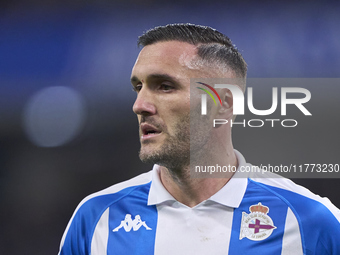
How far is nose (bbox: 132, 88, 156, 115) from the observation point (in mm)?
1471

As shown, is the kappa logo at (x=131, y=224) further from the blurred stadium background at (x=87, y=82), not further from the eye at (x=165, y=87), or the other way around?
the blurred stadium background at (x=87, y=82)

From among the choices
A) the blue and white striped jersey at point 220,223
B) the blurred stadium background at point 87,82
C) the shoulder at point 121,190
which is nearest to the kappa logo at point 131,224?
the blue and white striped jersey at point 220,223

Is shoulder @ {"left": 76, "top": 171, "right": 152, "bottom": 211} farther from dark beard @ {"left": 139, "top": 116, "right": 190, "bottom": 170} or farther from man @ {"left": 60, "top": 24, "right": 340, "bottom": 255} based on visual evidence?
dark beard @ {"left": 139, "top": 116, "right": 190, "bottom": 170}

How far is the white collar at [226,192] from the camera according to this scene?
1.55m

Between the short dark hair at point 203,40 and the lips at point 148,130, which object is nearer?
the lips at point 148,130

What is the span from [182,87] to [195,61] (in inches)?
5.1

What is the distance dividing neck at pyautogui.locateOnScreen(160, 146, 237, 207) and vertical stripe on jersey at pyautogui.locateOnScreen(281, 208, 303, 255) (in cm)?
30

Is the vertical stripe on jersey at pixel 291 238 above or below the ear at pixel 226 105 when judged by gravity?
below

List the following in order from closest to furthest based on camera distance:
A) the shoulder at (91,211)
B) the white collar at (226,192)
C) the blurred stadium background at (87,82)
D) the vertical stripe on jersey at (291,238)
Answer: the vertical stripe on jersey at (291,238) → the white collar at (226,192) → the shoulder at (91,211) → the blurred stadium background at (87,82)

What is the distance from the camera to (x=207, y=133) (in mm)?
1575

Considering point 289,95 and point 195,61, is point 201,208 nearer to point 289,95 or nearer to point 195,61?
point 195,61

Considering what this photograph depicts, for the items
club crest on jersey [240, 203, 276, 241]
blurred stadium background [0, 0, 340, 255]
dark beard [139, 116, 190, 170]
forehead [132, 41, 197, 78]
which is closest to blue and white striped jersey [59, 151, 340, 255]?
club crest on jersey [240, 203, 276, 241]

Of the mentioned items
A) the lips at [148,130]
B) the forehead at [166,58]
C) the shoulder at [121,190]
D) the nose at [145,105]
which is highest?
the forehead at [166,58]

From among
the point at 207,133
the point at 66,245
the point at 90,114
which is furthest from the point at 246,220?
the point at 90,114
